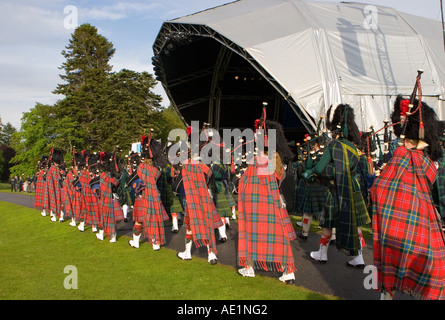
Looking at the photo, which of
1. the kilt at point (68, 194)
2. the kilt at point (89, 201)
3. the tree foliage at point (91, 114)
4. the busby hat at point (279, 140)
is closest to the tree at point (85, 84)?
the tree foliage at point (91, 114)

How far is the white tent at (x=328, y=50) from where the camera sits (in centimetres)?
1482

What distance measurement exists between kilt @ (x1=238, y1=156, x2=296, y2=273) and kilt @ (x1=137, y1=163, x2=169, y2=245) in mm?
2632

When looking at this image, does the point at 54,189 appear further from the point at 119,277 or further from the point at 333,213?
the point at 333,213

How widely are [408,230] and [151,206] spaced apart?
16.4ft

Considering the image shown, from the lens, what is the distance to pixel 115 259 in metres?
7.20

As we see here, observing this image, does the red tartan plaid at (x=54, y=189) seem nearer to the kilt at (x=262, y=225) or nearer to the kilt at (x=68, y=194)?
the kilt at (x=68, y=194)

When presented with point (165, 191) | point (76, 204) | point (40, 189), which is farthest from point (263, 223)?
point (40, 189)

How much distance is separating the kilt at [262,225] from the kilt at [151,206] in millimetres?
2632

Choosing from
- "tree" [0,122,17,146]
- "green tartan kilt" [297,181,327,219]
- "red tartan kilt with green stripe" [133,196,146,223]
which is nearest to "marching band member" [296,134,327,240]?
"green tartan kilt" [297,181,327,219]

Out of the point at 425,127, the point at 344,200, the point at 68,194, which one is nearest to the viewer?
the point at 425,127

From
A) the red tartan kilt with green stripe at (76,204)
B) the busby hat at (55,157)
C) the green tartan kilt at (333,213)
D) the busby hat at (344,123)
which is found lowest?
the red tartan kilt with green stripe at (76,204)

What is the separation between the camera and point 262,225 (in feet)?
17.3

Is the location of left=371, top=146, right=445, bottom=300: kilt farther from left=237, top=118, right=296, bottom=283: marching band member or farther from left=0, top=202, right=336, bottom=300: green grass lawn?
left=237, top=118, right=296, bottom=283: marching band member

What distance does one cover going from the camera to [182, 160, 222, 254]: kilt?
6.51 metres
